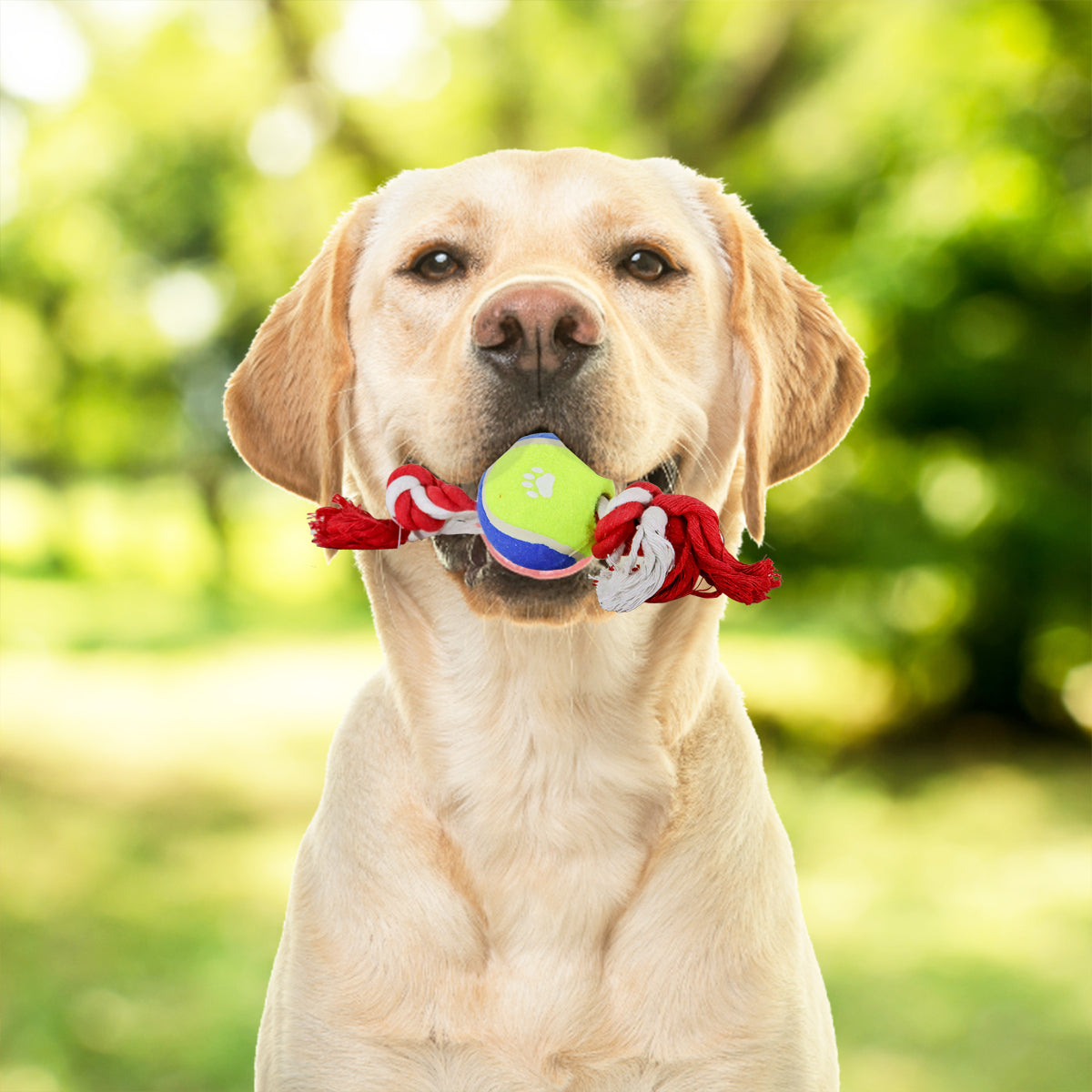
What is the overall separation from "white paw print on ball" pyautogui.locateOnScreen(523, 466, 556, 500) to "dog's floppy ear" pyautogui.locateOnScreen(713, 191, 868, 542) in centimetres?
57

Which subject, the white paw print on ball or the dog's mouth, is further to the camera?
the dog's mouth

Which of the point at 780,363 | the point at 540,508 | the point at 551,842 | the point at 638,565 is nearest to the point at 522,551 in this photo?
the point at 540,508

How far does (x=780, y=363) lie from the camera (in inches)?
97.7

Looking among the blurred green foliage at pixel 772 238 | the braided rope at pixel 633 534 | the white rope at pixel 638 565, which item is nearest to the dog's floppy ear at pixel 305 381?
the braided rope at pixel 633 534

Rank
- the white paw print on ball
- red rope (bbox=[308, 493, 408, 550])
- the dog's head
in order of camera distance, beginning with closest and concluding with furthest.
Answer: the white paw print on ball → the dog's head → red rope (bbox=[308, 493, 408, 550])

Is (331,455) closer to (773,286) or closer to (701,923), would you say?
(773,286)

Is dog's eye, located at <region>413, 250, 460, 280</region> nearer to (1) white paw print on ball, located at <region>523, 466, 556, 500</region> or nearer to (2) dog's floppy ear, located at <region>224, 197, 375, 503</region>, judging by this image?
(2) dog's floppy ear, located at <region>224, 197, 375, 503</region>

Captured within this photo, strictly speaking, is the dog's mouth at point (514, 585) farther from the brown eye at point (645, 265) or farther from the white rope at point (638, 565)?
the brown eye at point (645, 265)

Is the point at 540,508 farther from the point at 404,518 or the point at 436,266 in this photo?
the point at 436,266

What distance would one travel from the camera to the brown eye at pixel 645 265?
2.35 metres

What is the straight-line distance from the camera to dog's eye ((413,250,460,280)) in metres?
2.34

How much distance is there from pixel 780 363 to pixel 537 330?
73 centimetres

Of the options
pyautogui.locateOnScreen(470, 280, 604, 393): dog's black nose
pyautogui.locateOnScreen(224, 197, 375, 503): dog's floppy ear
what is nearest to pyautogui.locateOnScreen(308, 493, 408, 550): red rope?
pyautogui.locateOnScreen(224, 197, 375, 503): dog's floppy ear

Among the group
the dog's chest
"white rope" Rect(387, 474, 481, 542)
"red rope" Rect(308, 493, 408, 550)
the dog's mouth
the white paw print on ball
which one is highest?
the white paw print on ball
